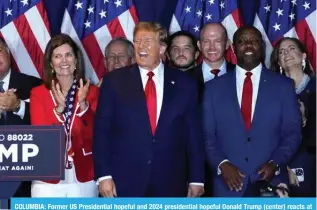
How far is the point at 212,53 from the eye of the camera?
15.3ft

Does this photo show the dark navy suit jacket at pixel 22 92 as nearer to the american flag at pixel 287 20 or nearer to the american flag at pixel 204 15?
the american flag at pixel 204 15

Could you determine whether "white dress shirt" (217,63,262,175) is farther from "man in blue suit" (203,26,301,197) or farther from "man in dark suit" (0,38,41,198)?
"man in dark suit" (0,38,41,198)

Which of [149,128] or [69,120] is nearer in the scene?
[149,128]

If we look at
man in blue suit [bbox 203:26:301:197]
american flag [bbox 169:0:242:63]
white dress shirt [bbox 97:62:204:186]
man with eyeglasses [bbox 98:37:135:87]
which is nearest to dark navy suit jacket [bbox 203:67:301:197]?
man in blue suit [bbox 203:26:301:197]

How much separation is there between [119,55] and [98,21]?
2.58 ft

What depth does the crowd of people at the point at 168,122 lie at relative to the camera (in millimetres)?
4008

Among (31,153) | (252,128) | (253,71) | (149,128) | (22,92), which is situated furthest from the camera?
(22,92)

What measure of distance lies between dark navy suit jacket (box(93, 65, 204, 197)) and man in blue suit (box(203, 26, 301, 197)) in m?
0.17

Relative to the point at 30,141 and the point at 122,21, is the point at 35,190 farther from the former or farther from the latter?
the point at 122,21

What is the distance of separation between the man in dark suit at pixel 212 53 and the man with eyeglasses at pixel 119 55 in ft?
1.31

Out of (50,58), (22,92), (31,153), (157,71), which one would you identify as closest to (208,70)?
(157,71)

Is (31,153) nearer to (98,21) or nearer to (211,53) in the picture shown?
(211,53)

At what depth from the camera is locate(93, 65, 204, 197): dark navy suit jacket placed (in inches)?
157

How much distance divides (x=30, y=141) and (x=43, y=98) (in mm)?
597
